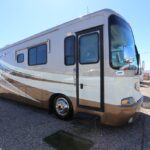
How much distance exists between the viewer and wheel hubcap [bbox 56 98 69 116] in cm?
481

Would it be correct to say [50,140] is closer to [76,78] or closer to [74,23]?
[76,78]

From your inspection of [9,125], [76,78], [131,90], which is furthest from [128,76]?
[9,125]

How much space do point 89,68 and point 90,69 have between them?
4 cm

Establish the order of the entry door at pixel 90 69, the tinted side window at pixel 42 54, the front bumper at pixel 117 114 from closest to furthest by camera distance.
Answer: the front bumper at pixel 117 114
the entry door at pixel 90 69
the tinted side window at pixel 42 54

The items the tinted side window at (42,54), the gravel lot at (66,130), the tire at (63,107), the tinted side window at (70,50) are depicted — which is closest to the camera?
the gravel lot at (66,130)

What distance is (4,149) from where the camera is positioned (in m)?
3.29

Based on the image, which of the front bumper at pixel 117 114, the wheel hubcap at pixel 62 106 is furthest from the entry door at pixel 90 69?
the wheel hubcap at pixel 62 106

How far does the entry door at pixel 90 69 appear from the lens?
390 centimetres

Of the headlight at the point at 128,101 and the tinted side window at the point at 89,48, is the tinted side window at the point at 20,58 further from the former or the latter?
the headlight at the point at 128,101

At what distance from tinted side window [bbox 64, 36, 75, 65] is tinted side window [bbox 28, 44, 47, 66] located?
0.98 meters

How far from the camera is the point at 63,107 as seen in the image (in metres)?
4.87

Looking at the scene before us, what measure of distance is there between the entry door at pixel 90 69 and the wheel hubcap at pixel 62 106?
58cm

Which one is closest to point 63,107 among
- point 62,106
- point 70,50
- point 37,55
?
point 62,106

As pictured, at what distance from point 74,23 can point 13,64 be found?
364cm
